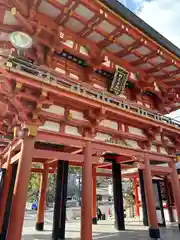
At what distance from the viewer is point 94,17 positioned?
6.73m

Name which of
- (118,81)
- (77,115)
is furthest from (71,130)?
(118,81)

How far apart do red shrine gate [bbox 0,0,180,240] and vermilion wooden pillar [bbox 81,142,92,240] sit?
30mm

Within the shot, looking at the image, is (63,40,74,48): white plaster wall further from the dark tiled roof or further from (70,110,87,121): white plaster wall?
(70,110,87,121): white plaster wall

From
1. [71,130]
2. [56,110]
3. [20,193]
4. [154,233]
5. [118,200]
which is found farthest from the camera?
[118,200]

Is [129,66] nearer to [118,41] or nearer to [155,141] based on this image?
[118,41]

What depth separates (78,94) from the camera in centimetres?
626

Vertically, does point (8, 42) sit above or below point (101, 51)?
below

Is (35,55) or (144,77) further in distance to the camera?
(144,77)

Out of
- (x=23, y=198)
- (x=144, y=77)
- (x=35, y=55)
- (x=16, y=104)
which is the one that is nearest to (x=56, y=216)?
(x=23, y=198)

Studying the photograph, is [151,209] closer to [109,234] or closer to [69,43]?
[109,234]

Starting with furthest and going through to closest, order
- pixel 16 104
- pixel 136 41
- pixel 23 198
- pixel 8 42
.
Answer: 1. pixel 136 41
2. pixel 8 42
3. pixel 16 104
4. pixel 23 198

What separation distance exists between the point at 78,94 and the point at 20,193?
347 cm

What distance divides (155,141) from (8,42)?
25.5 feet

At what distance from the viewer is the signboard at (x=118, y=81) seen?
8.55 metres
